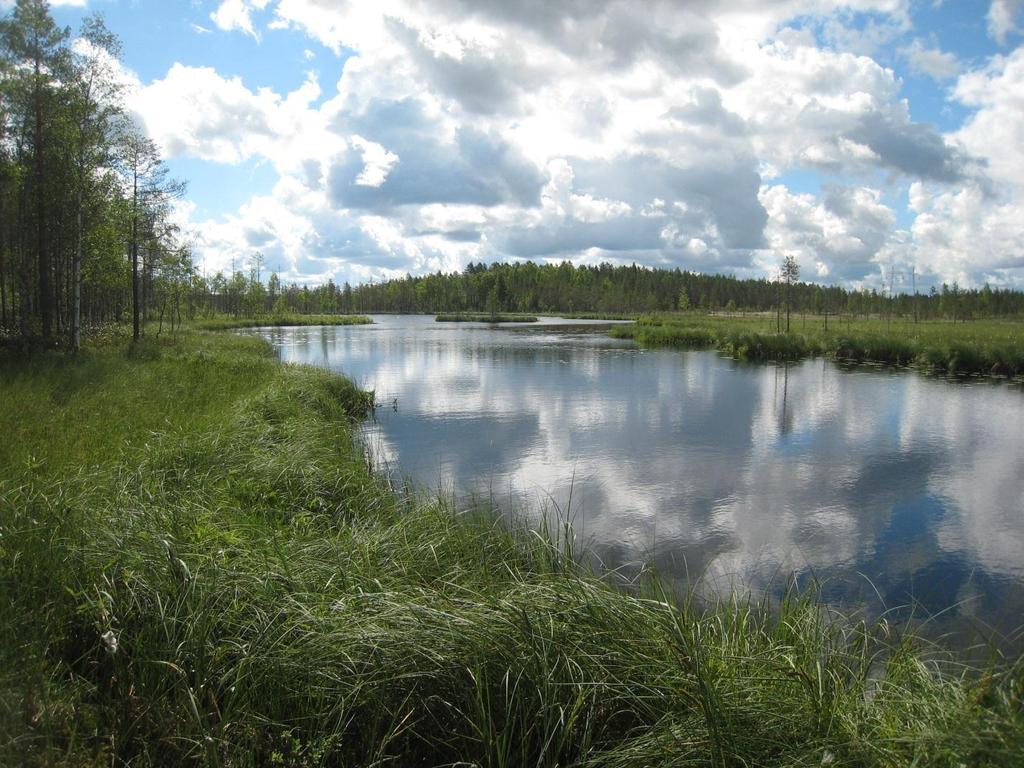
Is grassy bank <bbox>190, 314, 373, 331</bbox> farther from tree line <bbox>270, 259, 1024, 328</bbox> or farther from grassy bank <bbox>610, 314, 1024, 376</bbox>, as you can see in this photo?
grassy bank <bbox>610, 314, 1024, 376</bbox>

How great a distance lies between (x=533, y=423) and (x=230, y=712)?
12.5 metres

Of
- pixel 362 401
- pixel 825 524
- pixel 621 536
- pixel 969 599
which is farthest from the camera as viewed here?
pixel 362 401

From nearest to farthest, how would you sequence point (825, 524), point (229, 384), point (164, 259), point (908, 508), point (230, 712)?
point (230, 712)
point (825, 524)
point (908, 508)
point (229, 384)
point (164, 259)

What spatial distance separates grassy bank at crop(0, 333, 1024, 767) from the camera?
274 cm

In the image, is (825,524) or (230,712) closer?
(230,712)

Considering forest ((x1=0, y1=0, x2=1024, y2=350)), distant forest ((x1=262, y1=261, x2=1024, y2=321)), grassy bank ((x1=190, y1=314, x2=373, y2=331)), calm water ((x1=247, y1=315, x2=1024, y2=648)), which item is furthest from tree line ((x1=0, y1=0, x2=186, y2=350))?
distant forest ((x1=262, y1=261, x2=1024, y2=321))

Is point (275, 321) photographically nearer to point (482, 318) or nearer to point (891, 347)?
point (482, 318)

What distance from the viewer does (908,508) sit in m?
9.27

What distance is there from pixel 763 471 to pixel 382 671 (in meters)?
9.69

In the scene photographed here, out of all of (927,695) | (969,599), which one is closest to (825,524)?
(969,599)

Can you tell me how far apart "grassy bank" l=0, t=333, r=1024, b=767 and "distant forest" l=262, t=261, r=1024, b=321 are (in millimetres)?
89280

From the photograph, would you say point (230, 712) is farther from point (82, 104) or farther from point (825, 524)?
point (82, 104)

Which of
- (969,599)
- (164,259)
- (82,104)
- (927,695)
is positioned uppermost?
(82,104)

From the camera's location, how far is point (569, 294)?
393 ft
